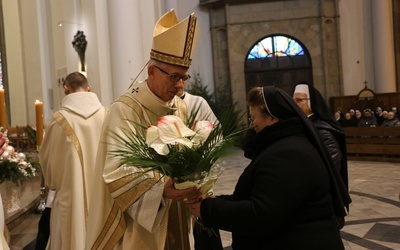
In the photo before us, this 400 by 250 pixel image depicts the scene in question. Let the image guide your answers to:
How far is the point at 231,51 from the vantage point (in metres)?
18.3

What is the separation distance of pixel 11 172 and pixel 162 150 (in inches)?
97.3

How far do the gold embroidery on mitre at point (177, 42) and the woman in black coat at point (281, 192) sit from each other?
412 millimetres

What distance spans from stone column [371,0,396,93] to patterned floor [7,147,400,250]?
270 inches

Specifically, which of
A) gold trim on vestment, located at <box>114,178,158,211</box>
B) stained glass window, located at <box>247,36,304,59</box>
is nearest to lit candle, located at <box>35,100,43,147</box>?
gold trim on vestment, located at <box>114,178,158,211</box>

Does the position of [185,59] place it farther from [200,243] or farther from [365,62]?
[365,62]

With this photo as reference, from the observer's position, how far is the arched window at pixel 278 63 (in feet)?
61.0

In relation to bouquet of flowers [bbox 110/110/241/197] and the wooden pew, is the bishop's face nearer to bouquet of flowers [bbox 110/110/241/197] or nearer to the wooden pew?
bouquet of flowers [bbox 110/110/241/197]

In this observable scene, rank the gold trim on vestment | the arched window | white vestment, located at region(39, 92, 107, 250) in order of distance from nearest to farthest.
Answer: the gold trim on vestment
white vestment, located at region(39, 92, 107, 250)
the arched window

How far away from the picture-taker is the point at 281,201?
80.0 inches

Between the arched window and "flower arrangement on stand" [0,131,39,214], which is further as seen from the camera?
the arched window

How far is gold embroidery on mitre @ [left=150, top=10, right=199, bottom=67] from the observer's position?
2.47 metres

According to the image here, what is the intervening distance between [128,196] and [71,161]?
1.52 m

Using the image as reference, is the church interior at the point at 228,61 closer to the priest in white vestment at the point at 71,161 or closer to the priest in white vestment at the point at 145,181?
the priest in white vestment at the point at 145,181

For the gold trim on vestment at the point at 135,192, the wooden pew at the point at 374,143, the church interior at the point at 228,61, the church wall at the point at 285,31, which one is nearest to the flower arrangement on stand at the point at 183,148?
the gold trim on vestment at the point at 135,192
